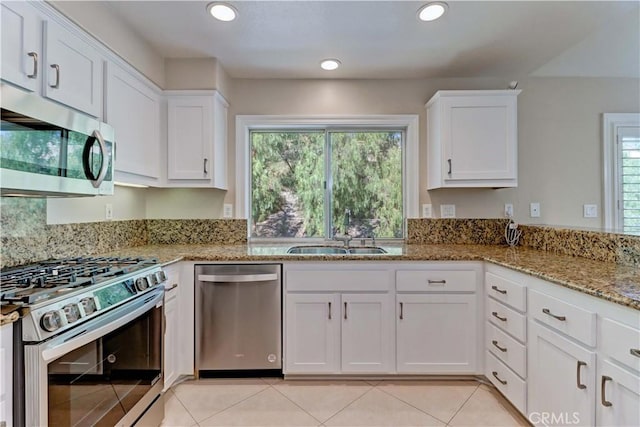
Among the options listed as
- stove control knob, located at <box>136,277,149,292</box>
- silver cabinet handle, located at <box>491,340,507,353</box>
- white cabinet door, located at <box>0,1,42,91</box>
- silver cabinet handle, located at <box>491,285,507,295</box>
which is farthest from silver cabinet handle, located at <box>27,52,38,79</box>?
silver cabinet handle, located at <box>491,340,507,353</box>

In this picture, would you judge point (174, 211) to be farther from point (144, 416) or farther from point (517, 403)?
point (517, 403)

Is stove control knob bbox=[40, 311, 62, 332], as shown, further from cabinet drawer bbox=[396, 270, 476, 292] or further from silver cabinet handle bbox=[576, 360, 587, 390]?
silver cabinet handle bbox=[576, 360, 587, 390]

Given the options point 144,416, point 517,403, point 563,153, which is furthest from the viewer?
point 563,153

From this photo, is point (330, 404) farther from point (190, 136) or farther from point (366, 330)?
point (190, 136)

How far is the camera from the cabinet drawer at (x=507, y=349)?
1696 millimetres

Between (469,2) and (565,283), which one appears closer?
(565,283)

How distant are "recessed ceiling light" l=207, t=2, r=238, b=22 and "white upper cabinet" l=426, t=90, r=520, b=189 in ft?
5.26

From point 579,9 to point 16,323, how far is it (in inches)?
120

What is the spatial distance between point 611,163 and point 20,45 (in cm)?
406

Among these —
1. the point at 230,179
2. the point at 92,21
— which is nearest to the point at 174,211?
the point at 230,179

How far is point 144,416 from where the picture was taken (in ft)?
5.08

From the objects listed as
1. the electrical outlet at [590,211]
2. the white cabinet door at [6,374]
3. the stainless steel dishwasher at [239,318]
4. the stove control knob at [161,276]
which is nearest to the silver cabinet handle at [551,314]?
the stainless steel dishwasher at [239,318]

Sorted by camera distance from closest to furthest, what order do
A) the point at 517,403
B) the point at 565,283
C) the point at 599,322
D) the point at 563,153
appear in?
1. the point at 599,322
2. the point at 565,283
3. the point at 517,403
4. the point at 563,153

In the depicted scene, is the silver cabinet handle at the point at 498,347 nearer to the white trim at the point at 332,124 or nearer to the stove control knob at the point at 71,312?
the white trim at the point at 332,124
